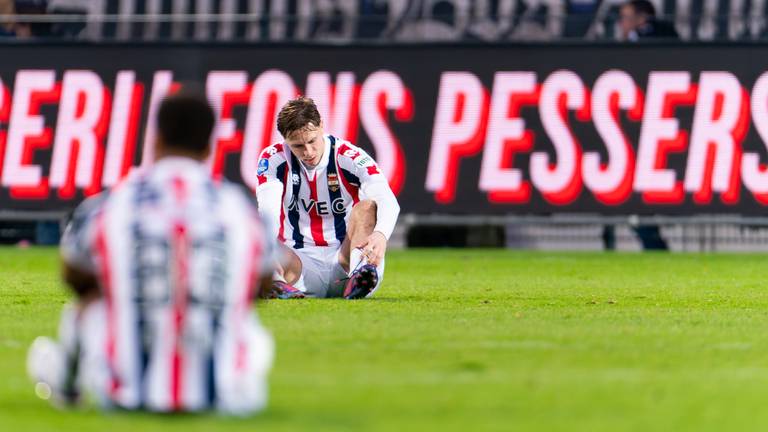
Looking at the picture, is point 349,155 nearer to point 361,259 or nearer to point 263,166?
point 263,166

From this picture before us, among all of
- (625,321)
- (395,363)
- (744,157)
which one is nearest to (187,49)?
(744,157)

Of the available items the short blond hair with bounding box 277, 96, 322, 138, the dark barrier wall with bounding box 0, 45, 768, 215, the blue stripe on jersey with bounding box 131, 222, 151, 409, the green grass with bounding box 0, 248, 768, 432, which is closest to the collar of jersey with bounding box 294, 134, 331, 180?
the short blond hair with bounding box 277, 96, 322, 138

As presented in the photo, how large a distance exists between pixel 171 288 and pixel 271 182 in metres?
6.52

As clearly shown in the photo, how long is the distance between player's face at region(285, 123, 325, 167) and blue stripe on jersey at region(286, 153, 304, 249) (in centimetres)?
18

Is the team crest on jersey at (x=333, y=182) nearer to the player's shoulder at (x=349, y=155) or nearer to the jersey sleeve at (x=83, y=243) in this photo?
the player's shoulder at (x=349, y=155)

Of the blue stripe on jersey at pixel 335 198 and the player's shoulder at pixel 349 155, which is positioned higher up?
the player's shoulder at pixel 349 155

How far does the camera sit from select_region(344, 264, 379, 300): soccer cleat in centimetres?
1219

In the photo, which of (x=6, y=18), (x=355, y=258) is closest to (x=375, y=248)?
(x=355, y=258)

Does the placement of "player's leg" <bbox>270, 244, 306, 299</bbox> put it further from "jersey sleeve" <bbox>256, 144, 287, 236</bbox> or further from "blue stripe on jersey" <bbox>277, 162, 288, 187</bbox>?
"blue stripe on jersey" <bbox>277, 162, 288, 187</bbox>

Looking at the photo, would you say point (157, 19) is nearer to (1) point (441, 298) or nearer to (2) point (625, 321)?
(1) point (441, 298)

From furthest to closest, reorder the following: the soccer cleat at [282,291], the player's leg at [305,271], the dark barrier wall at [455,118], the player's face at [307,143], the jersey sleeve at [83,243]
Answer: the dark barrier wall at [455,118] → the player's leg at [305,271] → the soccer cleat at [282,291] → the player's face at [307,143] → the jersey sleeve at [83,243]

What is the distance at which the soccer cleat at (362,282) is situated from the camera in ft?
40.0

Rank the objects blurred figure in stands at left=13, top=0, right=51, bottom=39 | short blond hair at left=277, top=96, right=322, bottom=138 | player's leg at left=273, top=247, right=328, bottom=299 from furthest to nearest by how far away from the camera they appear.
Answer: blurred figure in stands at left=13, top=0, right=51, bottom=39 → player's leg at left=273, top=247, right=328, bottom=299 → short blond hair at left=277, top=96, right=322, bottom=138

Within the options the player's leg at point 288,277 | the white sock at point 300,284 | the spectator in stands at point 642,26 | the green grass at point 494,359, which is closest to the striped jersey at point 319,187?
the player's leg at point 288,277
